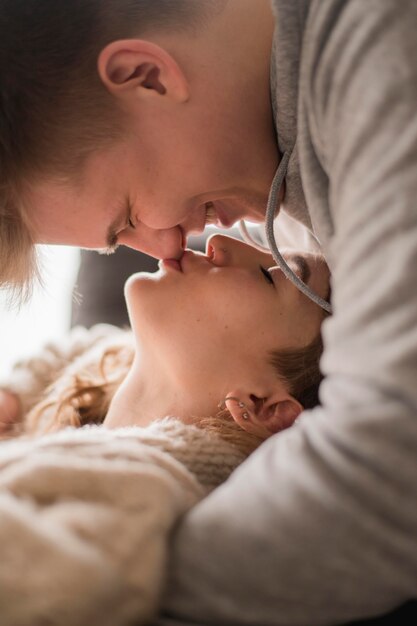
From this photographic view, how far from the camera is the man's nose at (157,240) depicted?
1033 millimetres

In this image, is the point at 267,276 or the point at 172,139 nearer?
the point at 172,139

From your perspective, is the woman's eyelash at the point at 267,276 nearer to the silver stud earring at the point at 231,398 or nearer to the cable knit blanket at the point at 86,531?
the silver stud earring at the point at 231,398

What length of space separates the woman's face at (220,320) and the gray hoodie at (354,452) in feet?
1.53

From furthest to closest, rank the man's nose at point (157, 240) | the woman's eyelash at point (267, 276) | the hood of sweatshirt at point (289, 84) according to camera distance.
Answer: the woman's eyelash at point (267, 276)
the man's nose at point (157, 240)
the hood of sweatshirt at point (289, 84)

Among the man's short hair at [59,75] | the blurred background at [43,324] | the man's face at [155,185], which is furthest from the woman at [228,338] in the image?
the blurred background at [43,324]

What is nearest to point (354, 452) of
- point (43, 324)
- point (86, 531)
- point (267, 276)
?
point (86, 531)

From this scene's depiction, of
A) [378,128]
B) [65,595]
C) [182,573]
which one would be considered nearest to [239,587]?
[182,573]

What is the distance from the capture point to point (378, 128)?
61 cm

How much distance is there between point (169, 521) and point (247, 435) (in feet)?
1.39

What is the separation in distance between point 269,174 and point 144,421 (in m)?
0.48

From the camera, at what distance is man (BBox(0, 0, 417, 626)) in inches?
22.6

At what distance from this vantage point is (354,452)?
575mm

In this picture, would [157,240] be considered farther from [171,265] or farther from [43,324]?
Answer: [43,324]

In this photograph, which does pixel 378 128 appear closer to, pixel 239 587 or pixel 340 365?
pixel 340 365
